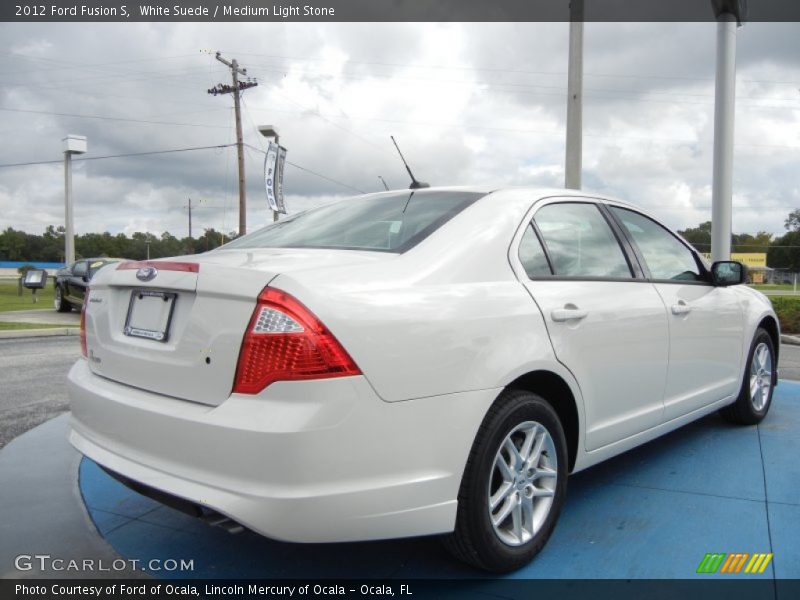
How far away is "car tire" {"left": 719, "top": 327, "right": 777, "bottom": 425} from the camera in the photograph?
4668 millimetres

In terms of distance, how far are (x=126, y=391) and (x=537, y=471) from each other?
1.67 meters

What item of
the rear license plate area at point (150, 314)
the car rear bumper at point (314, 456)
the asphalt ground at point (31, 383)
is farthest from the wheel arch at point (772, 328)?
the asphalt ground at point (31, 383)

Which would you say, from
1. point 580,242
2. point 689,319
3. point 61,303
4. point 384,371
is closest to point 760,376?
point 689,319

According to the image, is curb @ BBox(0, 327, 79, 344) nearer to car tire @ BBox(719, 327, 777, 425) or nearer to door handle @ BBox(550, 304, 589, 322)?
car tire @ BBox(719, 327, 777, 425)

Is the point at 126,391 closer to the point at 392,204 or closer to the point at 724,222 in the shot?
the point at 392,204

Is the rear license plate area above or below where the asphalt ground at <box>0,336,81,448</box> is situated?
above

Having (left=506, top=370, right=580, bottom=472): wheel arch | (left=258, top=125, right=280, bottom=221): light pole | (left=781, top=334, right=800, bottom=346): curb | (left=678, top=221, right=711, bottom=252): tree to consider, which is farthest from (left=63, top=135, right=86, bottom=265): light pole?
(left=678, top=221, right=711, bottom=252): tree

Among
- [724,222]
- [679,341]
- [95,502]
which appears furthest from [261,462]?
[724,222]

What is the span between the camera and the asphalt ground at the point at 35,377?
5.18 m

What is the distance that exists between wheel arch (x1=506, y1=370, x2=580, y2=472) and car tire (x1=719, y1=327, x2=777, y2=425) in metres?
2.24

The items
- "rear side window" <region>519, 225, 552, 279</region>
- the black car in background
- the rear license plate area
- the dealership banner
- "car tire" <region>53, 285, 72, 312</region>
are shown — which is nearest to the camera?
the rear license plate area

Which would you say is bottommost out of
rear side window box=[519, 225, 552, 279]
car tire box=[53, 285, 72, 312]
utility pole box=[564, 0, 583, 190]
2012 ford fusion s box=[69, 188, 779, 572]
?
car tire box=[53, 285, 72, 312]

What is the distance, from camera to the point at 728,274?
4.17m

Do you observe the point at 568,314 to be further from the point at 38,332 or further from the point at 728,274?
the point at 38,332
